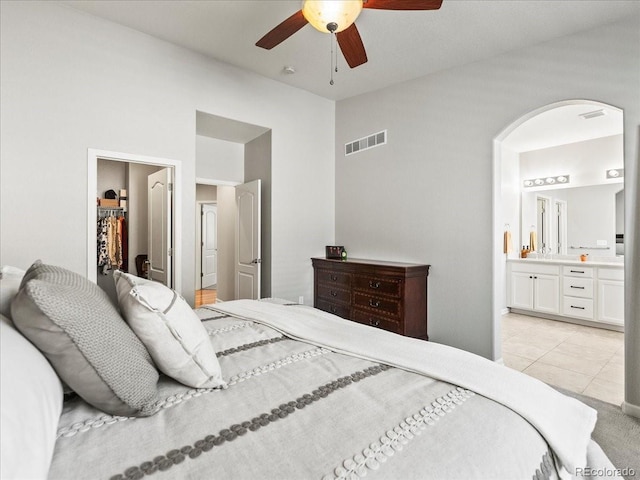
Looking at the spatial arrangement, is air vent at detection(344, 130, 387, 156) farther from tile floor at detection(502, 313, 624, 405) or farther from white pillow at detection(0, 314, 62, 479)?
white pillow at detection(0, 314, 62, 479)

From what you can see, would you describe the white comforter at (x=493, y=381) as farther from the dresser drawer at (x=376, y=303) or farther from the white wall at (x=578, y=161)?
the white wall at (x=578, y=161)

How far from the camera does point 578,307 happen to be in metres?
4.83

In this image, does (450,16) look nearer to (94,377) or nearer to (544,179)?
(94,377)

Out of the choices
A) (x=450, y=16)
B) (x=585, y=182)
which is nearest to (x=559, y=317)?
(x=585, y=182)

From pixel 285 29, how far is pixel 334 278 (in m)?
2.70

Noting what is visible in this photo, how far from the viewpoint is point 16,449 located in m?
0.60

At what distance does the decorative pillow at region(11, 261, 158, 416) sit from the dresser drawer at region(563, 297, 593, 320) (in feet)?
18.5

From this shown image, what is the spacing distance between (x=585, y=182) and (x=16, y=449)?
678 centimetres

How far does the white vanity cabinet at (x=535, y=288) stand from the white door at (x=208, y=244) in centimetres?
609

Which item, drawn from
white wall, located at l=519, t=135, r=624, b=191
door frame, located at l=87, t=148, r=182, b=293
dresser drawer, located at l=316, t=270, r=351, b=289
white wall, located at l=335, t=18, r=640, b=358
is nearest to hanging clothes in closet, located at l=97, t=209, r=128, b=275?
door frame, located at l=87, t=148, r=182, b=293

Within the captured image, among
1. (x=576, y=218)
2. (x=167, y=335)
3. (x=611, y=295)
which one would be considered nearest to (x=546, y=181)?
(x=576, y=218)

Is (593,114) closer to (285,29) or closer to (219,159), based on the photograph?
(285,29)

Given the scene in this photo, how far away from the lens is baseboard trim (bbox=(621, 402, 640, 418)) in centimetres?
246

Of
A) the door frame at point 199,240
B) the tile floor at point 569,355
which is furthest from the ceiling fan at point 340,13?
the door frame at point 199,240
